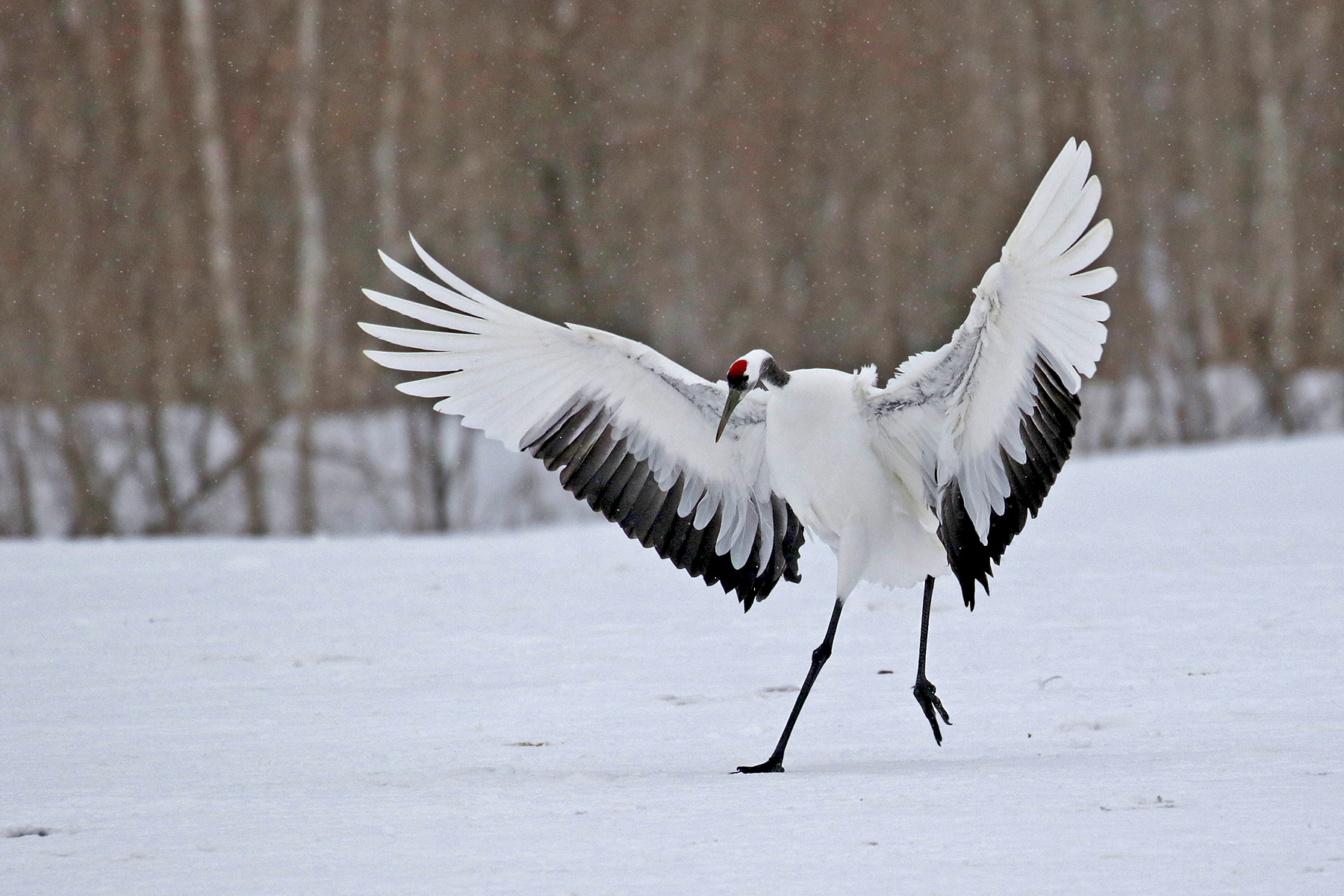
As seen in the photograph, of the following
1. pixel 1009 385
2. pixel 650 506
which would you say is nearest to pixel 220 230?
pixel 650 506

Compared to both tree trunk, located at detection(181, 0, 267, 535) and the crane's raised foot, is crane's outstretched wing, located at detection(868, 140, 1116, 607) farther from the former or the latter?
tree trunk, located at detection(181, 0, 267, 535)

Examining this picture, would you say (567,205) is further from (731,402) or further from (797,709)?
(797,709)

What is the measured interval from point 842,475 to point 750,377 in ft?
1.30

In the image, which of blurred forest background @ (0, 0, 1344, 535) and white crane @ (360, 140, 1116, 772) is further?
blurred forest background @ (0, 0, 1344, 535)

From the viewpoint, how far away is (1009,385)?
4.36 m

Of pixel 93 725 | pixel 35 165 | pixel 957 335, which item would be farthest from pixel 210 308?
pixel 957 335

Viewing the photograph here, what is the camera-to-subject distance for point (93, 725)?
4.79 m

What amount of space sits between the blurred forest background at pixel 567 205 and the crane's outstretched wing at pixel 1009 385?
929cm

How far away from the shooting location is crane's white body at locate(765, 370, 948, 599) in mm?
4645

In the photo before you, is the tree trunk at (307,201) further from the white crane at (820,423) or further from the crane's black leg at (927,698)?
the crane's black leg at (927,698)

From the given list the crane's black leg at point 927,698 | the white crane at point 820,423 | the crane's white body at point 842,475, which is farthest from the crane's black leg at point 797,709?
the crane's black leg at point 927,698

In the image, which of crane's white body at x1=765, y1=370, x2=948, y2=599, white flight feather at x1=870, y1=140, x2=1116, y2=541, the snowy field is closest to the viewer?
the snowy field

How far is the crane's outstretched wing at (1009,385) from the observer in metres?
4.08

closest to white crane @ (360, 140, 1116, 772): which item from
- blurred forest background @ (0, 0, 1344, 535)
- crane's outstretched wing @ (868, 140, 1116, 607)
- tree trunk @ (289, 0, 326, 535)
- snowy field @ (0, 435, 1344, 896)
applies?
crane's outstretched wing @ (868, 140, 1116, 607)
